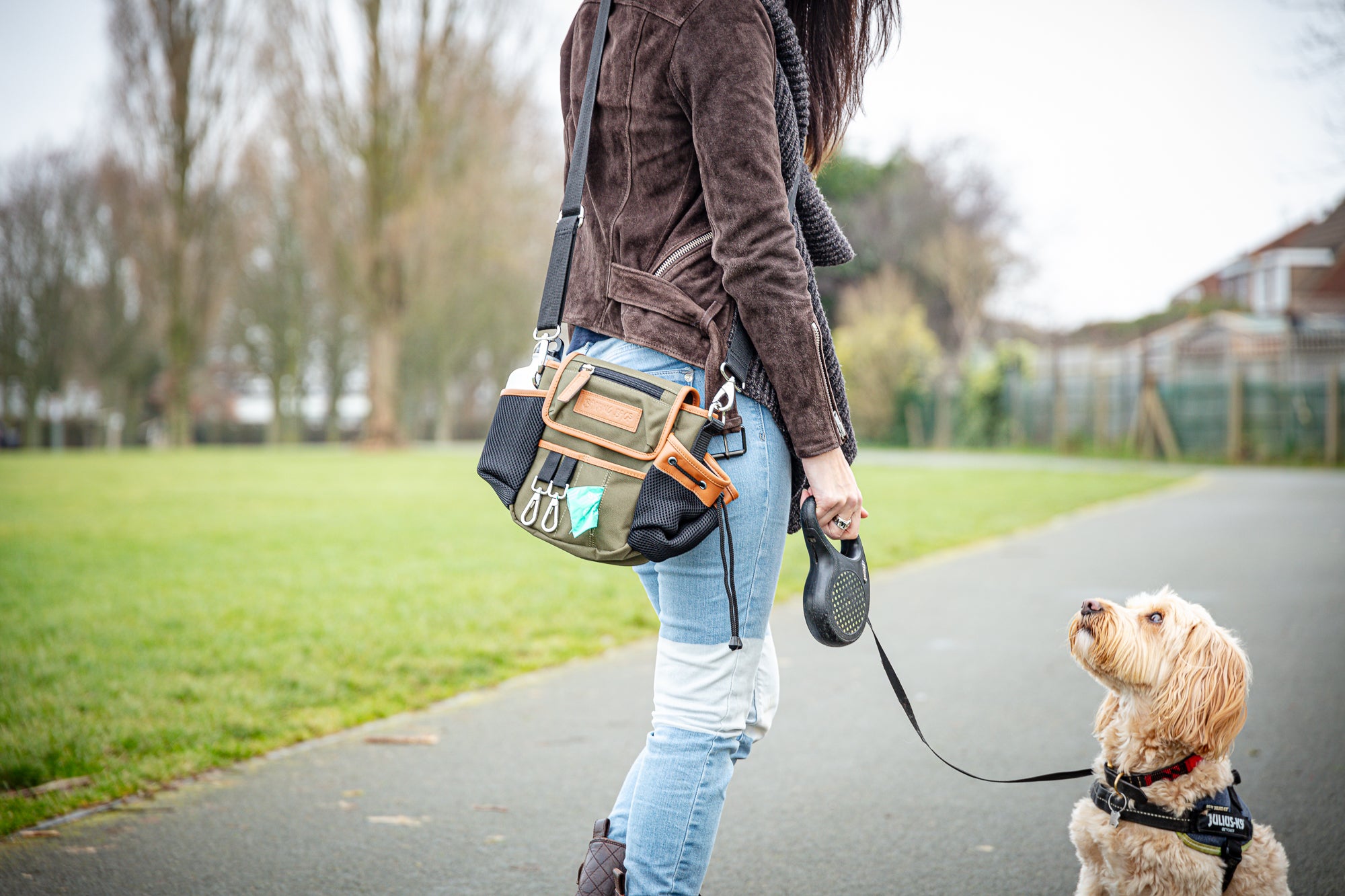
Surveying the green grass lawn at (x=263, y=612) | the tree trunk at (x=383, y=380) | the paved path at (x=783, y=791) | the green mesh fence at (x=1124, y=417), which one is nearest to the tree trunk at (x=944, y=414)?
the green mesh fence at (x=1124, y=417)

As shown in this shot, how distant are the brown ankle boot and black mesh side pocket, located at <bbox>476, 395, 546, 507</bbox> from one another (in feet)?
2.10

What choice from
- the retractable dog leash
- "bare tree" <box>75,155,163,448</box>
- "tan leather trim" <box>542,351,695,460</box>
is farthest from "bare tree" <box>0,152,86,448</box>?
the retractable dog leash

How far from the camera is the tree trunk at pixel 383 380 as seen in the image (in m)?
23.8

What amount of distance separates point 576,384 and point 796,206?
529mm

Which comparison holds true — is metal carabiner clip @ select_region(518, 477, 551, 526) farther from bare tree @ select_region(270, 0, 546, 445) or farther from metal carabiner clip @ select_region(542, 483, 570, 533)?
bare tree @ select_region(270, 0, 546, 445)

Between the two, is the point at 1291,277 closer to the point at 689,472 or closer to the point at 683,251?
the point at 683,251

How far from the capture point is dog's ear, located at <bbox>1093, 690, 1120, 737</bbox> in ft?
7.58

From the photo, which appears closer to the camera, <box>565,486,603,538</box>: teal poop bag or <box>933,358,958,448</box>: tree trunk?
<box>565,486,603,538</box>: teal poop bag

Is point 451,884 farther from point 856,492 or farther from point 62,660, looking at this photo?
point 62,660

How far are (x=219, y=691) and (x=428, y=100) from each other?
68.5 feet

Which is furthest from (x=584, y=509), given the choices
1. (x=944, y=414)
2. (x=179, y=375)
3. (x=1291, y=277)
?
(x=1291, y=277)

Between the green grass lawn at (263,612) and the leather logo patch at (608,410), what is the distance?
231 cm

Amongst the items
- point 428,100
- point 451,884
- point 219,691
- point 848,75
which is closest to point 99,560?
point 219,691

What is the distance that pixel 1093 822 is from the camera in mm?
2217
